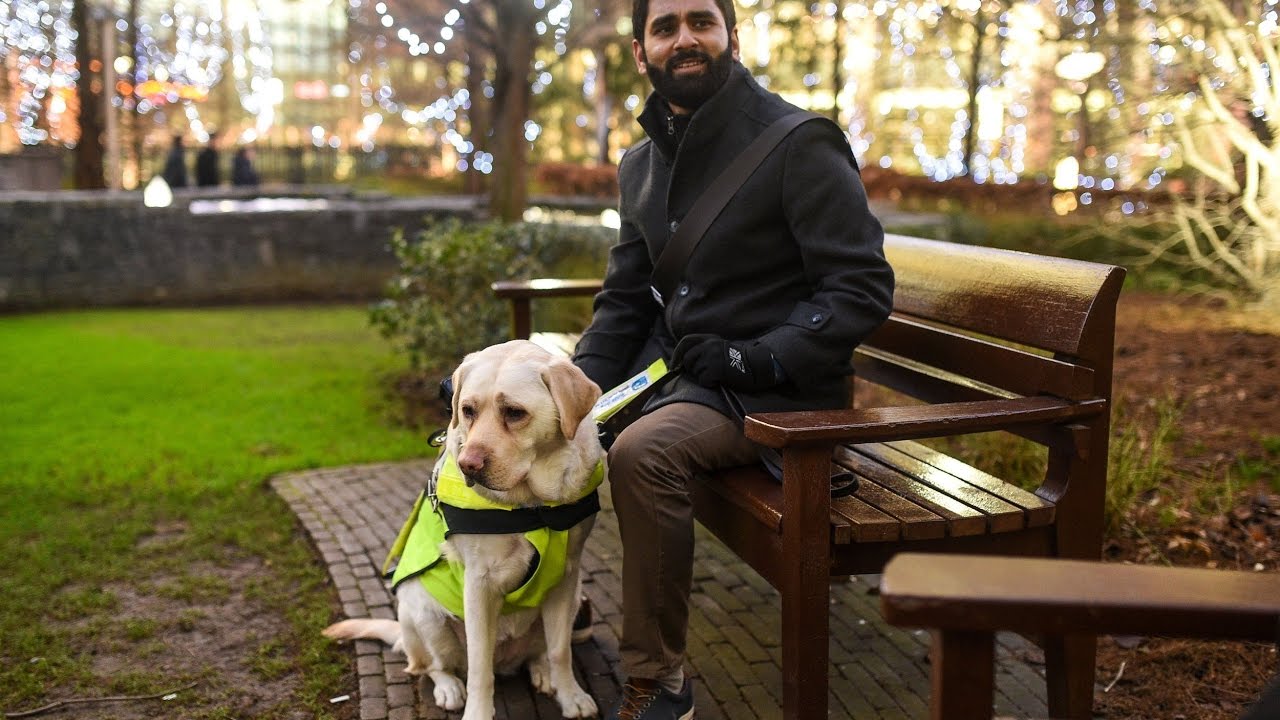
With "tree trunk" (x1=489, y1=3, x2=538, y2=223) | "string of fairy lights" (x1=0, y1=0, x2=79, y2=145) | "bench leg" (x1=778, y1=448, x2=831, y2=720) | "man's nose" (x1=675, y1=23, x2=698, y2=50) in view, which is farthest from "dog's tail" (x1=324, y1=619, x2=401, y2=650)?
"string of fairy lights" (x1=0, y1=0, x2=79, y2=145)

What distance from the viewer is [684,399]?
135 inches

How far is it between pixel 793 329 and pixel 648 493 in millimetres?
621

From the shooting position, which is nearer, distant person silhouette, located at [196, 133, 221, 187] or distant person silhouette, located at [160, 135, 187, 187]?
distant person silhouette, located at [160, 135, 187, 187]

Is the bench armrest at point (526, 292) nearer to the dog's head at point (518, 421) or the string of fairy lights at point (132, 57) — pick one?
the dog's head at point (518, 421)

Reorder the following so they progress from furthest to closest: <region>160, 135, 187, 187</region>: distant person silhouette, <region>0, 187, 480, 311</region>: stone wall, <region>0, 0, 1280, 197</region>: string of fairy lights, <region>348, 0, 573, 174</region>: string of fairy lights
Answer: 1. <region>160, 135, 187, 187</region>: distant person silhouette
2. <region>0, 187, 480, 311</region>: stone wall
3. <region>348, 0, 573, 174</region>: string of fairy lights
4. <region>0, 0, 1280, 197</region>: string of fairy lights

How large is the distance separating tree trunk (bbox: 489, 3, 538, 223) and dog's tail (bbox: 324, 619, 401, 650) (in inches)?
280

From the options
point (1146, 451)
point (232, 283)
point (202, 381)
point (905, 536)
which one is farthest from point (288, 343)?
point (905, 536)

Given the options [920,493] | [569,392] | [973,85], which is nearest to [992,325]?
[920,493]

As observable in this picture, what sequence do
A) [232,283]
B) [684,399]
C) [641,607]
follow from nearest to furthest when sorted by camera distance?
[641,607]
[684,399]
[232,283]

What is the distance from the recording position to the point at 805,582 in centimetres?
292

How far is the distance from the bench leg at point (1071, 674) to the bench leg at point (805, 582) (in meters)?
0.72

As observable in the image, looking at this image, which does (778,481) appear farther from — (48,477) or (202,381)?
(202,381)

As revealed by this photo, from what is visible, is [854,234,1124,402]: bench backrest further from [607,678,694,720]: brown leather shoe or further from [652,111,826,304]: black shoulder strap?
[607,678,694,720]: brown leather shoe

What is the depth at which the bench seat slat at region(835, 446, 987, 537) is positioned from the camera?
9.84 ft
